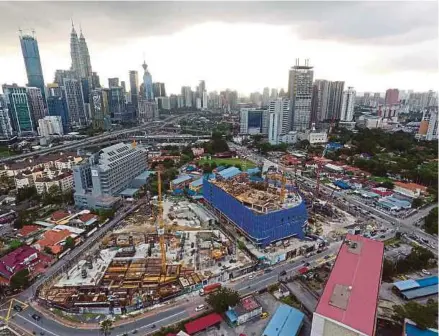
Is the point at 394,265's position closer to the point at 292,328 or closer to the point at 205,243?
the point at 292,328

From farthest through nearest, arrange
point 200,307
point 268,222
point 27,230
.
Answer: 1. point 27,230
2. point 268,222
3. point 200,307

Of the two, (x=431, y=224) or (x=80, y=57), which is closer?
(x=431, y=224)

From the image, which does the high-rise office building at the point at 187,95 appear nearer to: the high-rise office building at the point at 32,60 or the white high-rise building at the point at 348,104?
the high-rise office building at the point at 32,60

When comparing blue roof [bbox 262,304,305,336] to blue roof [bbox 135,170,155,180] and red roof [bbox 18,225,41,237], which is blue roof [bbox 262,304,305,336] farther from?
blue roof [bbox 135,170,155,180]

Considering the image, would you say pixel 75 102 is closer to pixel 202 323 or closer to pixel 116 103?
pixel 116 103

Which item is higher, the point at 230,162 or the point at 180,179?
the point at 180,179

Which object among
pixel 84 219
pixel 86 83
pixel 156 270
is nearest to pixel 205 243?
pixel 156 270

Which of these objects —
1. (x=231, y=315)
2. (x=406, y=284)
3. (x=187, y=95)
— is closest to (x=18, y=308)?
(x=231, y=315)
